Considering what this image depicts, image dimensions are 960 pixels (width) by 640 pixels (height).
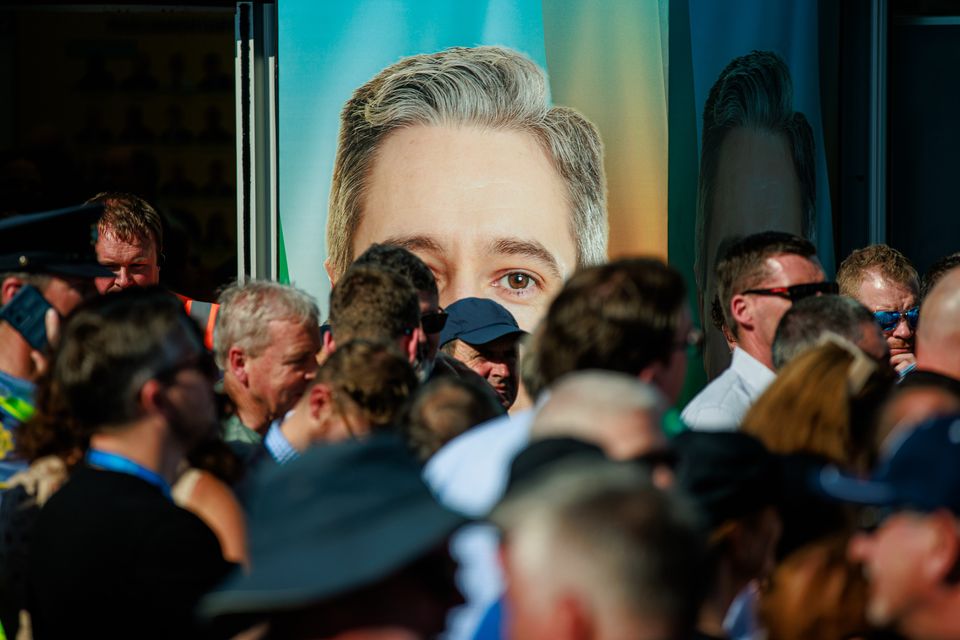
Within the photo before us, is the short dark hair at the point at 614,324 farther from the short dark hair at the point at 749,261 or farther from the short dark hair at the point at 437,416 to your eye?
the short dark hair at the point at 749,261

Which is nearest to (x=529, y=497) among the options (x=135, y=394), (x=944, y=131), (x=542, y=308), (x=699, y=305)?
(x=135, y=394)

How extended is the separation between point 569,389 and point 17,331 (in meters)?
1.96

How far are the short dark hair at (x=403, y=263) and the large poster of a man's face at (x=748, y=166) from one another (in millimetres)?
2532

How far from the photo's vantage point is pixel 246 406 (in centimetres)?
436

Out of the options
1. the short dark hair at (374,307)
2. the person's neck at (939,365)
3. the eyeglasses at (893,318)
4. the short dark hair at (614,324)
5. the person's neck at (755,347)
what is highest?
the short dark hair at (614,324)

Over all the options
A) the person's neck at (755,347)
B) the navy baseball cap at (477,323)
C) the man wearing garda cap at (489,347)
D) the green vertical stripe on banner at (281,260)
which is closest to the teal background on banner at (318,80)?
the green vertical stripe on banner at (281,260)

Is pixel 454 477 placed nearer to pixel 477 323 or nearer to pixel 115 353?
pixel 115 353

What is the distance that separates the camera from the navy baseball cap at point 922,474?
7.50ft

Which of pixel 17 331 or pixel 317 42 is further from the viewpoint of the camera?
pixel 317 42

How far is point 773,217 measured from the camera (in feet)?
23.7

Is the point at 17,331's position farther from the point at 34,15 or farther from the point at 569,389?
the point at 34,15

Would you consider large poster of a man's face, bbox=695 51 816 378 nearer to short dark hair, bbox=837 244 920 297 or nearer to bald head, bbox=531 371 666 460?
short dark hair, bbox=837 244 920 297

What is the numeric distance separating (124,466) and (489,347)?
9.74ft

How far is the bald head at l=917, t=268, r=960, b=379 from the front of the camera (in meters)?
4.04
